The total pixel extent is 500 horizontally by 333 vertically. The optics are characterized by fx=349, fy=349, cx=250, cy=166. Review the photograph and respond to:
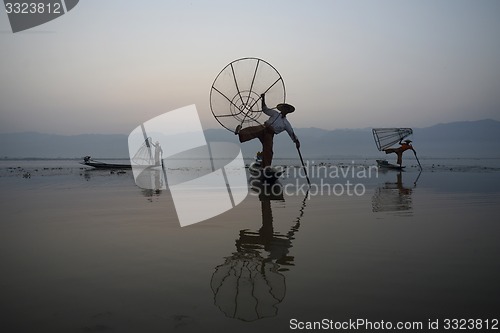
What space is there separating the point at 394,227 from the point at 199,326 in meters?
A: 5.85

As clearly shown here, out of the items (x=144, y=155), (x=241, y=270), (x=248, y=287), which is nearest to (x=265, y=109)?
(x=241, y=270)

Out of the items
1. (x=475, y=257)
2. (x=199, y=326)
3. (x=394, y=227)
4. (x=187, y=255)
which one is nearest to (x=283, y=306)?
(x=199, y=326)

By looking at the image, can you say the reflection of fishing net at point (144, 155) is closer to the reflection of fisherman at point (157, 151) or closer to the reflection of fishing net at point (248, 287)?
the reflection of fisherman at point (157, 151)

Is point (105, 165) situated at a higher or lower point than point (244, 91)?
lower

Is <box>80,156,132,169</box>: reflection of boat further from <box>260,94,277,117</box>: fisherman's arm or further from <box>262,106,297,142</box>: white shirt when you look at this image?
<box>260,94,277,117</box>: fisherman's arm

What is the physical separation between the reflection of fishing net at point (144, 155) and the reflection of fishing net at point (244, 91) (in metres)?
19.0

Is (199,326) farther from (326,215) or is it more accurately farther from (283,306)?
(326,215)

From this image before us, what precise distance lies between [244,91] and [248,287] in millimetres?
15805

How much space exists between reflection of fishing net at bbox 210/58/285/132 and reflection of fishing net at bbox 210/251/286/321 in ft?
47.2

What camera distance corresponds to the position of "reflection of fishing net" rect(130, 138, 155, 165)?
122 feet

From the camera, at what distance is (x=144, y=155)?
38.3 m

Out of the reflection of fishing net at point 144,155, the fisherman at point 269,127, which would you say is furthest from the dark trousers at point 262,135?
the reflection of fishing net at point 144,155

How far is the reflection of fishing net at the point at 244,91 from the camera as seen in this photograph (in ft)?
61.6

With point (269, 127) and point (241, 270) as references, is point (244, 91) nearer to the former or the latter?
point (269, 127)
